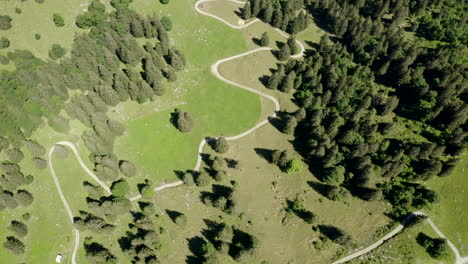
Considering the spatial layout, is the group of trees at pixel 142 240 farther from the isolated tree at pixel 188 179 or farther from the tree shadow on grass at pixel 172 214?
the isolated tree at pixel 188 179

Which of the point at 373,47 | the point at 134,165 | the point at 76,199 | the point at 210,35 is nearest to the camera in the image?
the point at 76,199

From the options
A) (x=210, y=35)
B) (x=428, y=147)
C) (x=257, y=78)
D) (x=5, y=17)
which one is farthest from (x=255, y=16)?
(x=5, y=17)

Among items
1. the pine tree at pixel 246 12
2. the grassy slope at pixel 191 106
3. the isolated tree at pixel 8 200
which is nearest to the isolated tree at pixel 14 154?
the isolated tree at pixel 8 200

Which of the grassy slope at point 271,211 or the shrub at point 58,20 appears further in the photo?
the shrub at point 58,20

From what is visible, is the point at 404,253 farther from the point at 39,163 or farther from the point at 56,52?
the point at 56,52

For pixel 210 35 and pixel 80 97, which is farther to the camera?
pixel 210 35

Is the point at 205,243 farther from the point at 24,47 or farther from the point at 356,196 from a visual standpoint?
the point at 24,47

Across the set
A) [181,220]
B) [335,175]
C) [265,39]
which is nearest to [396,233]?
[335,175]
